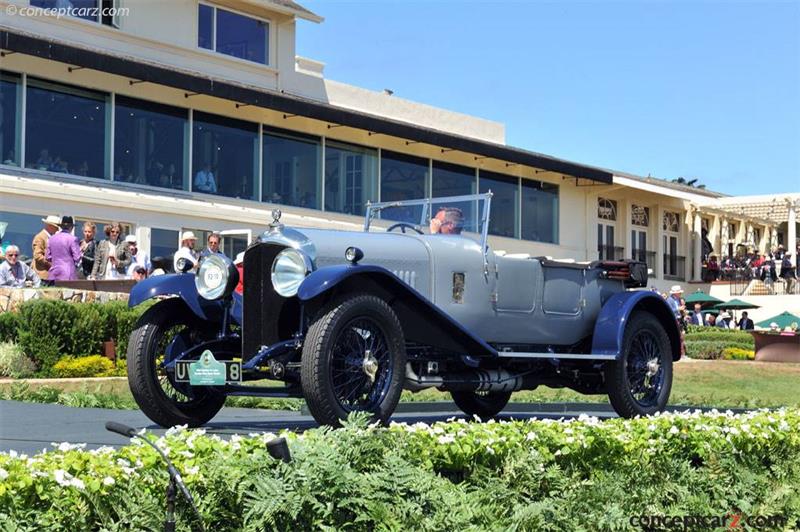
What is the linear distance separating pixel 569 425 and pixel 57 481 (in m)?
3.01

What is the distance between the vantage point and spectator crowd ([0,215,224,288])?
15.8m

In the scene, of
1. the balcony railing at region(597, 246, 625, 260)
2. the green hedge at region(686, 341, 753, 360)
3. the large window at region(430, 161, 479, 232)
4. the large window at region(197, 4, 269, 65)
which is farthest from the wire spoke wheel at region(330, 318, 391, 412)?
the balcony railing at region(597, 246, 625, 260)

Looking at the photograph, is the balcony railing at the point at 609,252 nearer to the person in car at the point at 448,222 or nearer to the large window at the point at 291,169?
the large window at the point at 291,169

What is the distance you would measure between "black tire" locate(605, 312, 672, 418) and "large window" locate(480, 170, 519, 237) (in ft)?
66.7

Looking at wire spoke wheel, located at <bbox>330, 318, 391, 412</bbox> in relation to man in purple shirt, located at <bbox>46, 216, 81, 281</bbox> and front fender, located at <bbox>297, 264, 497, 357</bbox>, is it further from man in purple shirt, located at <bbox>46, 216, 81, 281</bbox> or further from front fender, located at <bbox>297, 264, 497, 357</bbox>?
man in purple shirt, located at <bbox>46, 216, 81, 281</bbox>

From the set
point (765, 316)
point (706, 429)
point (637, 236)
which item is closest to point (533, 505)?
point (706, 429)

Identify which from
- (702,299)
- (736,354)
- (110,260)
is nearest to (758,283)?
(702,299)

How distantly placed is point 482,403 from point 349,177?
17.4 meters

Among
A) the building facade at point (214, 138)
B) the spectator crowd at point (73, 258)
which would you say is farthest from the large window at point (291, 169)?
the spectator crowd at point (73, 258)

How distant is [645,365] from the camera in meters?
9.38

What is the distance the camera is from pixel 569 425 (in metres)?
6.00

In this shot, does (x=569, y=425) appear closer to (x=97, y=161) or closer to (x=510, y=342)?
(x=510, y=342)

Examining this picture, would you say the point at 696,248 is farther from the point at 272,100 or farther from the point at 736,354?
the point at 272,100

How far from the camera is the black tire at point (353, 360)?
659 cm
